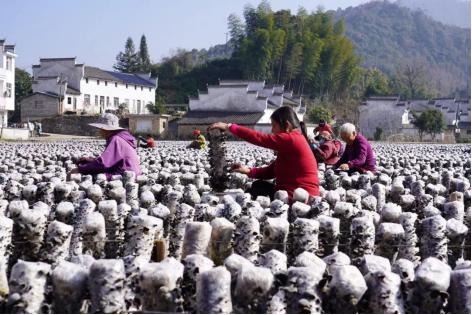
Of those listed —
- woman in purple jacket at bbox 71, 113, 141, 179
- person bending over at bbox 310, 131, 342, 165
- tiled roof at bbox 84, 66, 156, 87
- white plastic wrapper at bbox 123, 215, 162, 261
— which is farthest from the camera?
tiled roof at bbox 84, 66, 156, 87

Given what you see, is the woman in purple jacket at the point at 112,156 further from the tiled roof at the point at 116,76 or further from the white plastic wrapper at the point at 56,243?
the tiled roof at the point at 116,76

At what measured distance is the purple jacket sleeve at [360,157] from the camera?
8.88 metres

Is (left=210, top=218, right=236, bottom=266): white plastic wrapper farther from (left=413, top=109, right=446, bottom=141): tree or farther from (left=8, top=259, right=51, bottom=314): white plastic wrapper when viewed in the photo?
(left=413, top=109, right=446, bottom=141): tree

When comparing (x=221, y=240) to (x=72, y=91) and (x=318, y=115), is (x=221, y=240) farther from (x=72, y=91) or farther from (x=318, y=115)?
(x=72, y=91)

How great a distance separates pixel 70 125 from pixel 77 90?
6496mm

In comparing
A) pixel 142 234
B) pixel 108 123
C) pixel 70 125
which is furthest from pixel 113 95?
pixel 142 234

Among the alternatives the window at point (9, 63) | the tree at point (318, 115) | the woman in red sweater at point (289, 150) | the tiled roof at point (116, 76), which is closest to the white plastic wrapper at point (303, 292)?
the woman in red sweater at point (289, 150)

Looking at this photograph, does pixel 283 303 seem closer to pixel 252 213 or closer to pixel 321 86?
pixel 252 213

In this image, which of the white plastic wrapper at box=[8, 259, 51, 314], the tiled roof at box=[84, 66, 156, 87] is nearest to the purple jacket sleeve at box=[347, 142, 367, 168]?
the white plastic wrapper at box=[8, 259, 51, 314]

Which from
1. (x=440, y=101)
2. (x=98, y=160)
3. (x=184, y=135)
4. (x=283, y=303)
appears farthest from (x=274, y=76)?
(x=283, y=303)

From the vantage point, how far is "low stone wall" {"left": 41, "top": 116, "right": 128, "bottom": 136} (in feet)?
164

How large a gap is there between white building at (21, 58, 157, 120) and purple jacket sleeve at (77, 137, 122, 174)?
156 ft

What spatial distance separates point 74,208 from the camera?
190 inches

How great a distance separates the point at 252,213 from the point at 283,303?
167 centimetres
